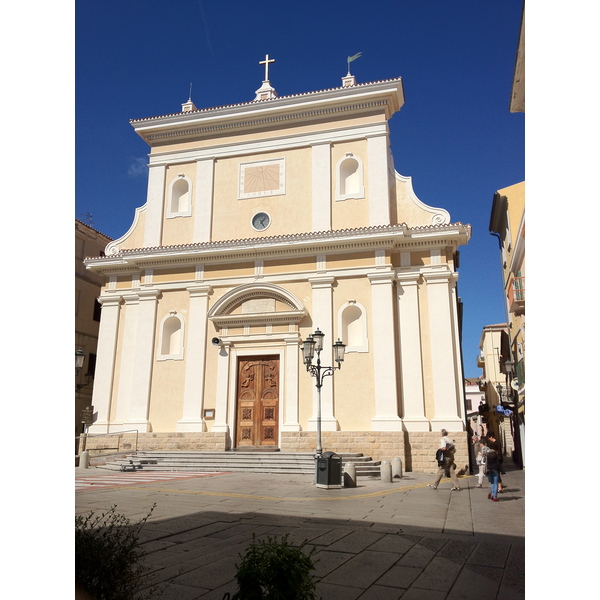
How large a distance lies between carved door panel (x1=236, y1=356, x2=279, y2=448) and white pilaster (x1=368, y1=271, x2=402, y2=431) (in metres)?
3.61

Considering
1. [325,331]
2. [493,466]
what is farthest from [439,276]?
[493,466]

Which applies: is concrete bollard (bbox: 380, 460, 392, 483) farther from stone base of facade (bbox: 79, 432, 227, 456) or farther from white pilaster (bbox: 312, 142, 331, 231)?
white pilaster (bbox: 312, 142, 331, 231)

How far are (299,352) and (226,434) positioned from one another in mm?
3760

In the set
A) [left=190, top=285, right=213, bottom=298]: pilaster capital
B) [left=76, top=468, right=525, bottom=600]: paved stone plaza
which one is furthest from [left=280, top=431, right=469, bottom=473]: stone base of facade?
[left=190, top=285, right=213, bottom=298]: pilaster capital

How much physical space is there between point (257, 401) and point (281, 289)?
404 cm

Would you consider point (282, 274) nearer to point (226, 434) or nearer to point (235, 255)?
point (235, 255)

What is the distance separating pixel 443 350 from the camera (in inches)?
672

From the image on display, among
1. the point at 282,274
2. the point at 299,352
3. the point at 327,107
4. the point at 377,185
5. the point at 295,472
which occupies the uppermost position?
the point at 327,107

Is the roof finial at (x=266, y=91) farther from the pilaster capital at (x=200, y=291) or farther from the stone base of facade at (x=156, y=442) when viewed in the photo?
the stone base of facade at (x=156, y=442)

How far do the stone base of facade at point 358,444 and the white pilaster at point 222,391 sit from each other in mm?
338

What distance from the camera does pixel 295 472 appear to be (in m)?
14.9

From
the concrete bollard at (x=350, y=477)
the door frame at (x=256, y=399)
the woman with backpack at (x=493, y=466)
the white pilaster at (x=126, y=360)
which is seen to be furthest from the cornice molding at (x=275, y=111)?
the concrete bollard at (x=350, y=477)

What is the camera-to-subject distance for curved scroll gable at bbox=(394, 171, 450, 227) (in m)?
18.6
